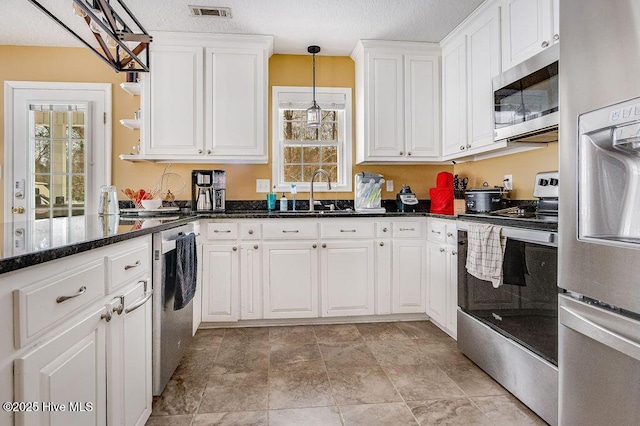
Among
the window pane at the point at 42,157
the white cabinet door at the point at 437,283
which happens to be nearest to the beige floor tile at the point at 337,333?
the white cabinet door at the point at 437,283

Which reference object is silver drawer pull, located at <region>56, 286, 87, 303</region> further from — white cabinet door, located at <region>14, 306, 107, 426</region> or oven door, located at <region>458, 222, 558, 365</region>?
oven door, located at <region>458, 222, 558, 365</region>

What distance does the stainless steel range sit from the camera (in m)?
1.57

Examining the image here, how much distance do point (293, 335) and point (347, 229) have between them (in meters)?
0.89

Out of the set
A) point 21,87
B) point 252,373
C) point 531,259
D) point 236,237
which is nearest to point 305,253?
point 236,237

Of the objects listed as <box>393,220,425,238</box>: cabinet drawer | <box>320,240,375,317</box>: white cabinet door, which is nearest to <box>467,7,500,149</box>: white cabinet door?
<box>393,220,425,238</box>: cabinet drawer

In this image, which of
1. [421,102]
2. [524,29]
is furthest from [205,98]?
[524,29]

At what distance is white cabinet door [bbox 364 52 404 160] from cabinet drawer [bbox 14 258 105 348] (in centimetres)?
254

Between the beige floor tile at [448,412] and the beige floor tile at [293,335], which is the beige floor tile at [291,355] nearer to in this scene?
the beige floor tile at [293,335]

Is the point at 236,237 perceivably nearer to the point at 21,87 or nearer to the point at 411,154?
the point at 411,154

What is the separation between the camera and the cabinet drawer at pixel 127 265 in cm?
124

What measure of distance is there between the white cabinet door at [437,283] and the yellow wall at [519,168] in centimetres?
68

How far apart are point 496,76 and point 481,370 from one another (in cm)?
184

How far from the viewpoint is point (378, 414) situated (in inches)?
67.7

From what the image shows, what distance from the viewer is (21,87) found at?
3.33 metres
